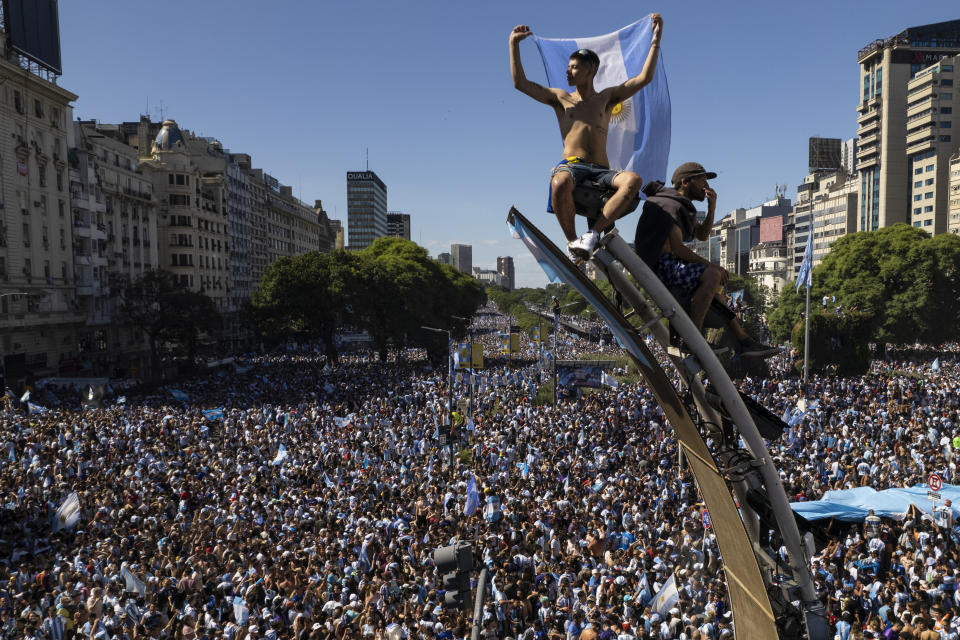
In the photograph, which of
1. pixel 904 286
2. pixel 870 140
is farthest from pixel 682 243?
pixel 870 140

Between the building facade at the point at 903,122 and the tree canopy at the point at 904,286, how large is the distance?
49650 mm

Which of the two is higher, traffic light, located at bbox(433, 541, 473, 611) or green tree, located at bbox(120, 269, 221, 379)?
green tree, located at bbox(120, 269, 221, 379)

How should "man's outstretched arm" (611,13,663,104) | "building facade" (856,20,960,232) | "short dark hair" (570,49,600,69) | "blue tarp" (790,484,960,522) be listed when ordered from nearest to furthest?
"short dark hair" (570,49,600,69) < "man's outstretched arm" (611,13,663,104) < "blue tarp" (790,484,960,522) < "building facade" (856,20,960,232)

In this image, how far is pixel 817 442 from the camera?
73.3 feet

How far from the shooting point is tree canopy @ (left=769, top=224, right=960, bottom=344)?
52.1 metres

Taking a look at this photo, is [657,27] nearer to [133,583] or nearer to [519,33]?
[519,33]

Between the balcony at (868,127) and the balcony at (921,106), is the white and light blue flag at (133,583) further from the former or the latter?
the balcony at (868,127)

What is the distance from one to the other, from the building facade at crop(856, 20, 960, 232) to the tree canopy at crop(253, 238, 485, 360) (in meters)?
76.7

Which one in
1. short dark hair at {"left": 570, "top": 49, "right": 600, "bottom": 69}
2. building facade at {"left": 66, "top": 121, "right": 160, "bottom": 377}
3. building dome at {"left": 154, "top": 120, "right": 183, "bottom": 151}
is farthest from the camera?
building dome at {"left": 154, "top": 120, "right": 183, "bottom": 151}

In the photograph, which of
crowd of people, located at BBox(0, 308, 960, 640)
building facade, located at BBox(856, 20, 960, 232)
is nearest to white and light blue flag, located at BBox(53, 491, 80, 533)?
crowd of people, located at BBox(0, 308, 960, 640)

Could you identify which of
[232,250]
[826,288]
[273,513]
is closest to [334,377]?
[273,513]

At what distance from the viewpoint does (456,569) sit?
7.41 meters

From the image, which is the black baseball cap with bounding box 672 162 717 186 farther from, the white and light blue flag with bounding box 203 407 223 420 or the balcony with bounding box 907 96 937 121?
the balcony with bounding box 907 96 937 121

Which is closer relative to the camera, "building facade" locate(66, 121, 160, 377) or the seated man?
the seated man
